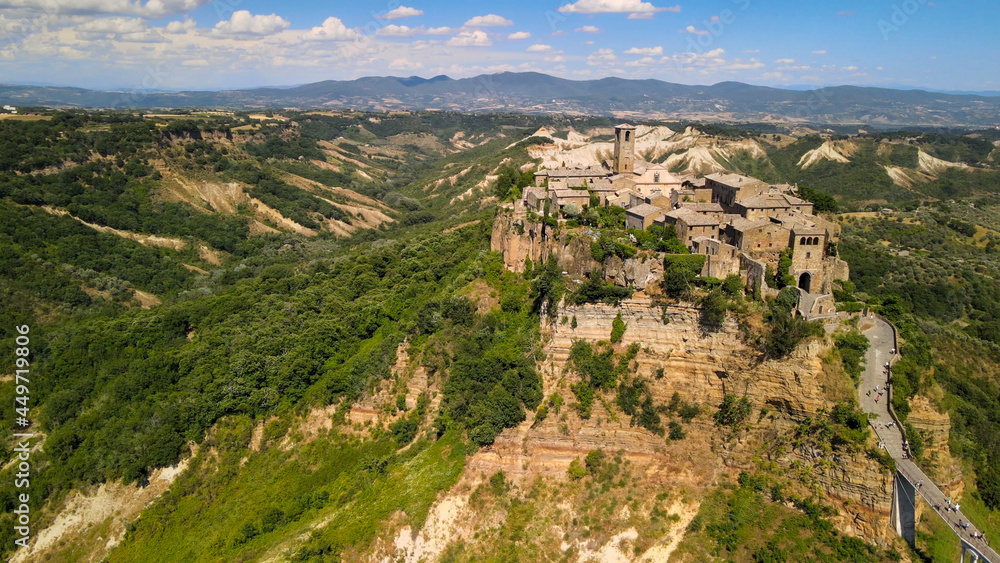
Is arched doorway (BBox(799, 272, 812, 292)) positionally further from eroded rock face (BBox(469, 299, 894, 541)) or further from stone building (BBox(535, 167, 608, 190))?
stone building (BBox(535, 167, 608, 190))

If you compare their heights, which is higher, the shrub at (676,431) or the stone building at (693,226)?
the stone building at (693,226)

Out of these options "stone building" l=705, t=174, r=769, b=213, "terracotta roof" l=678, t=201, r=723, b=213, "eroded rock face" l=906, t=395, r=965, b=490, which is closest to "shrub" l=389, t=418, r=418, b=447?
"terracotta roof" l=678, t=201, r=723, b=213

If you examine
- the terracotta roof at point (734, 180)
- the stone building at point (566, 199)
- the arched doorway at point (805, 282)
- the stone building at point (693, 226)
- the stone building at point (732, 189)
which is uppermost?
the terracotta roof at point (734, 180)

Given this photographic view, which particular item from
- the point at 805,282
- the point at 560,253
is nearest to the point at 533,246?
the point at 560,253

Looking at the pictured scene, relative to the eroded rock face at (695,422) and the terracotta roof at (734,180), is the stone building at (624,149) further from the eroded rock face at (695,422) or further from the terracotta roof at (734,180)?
the eroded rock face at (695,422)

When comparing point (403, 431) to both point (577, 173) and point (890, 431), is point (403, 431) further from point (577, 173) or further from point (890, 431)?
point (577, 173)

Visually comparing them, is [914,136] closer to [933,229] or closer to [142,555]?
[933,229]

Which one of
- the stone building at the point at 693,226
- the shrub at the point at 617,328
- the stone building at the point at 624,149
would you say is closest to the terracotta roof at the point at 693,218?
the stone building at the point at 693,226

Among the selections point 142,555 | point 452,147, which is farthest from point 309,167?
point 142,555
